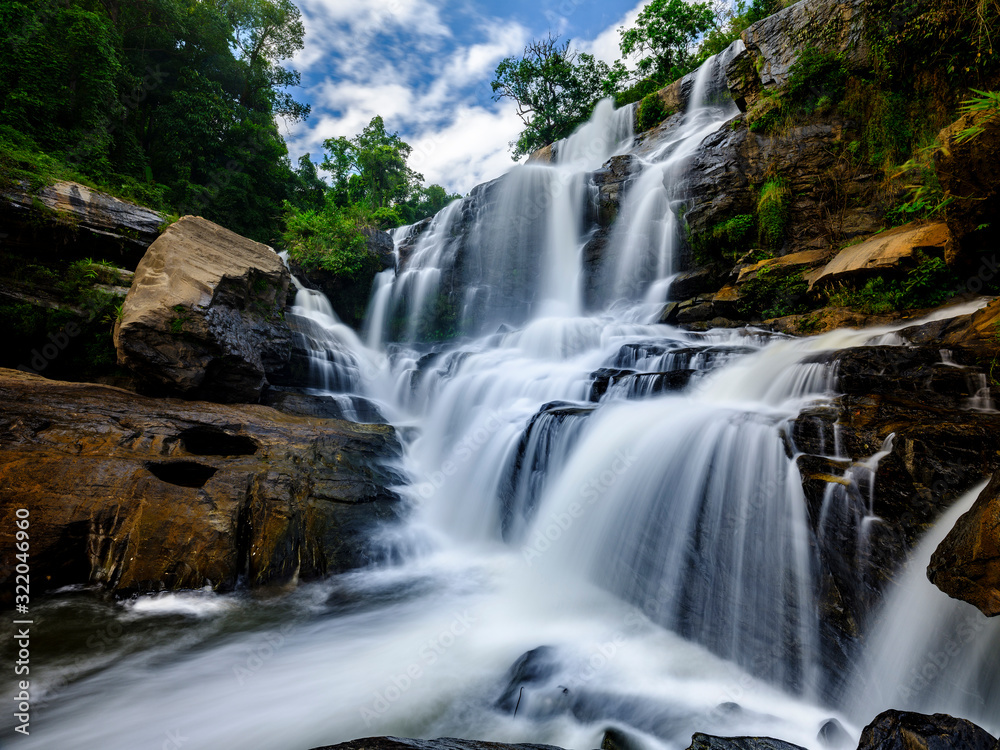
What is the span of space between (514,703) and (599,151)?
2071 centimetres

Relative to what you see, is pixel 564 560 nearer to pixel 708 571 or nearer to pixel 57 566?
pixel 708 571

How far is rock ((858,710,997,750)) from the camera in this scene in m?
1.91

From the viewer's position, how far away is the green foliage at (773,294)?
7.69m

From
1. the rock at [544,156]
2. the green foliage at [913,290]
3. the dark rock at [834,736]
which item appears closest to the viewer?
the dark rock at [834,736]

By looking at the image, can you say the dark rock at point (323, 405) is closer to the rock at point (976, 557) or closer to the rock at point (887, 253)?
the rock at point (976, 557)

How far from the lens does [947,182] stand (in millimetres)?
4637

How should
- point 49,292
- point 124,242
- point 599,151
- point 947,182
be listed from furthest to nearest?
1. point 599,151
2. point 124,242
3. point 49,292
4. point 947,182

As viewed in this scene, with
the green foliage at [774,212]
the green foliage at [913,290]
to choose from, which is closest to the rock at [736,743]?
the green foliage at [913,290]

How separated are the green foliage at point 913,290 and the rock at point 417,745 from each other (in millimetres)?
7160

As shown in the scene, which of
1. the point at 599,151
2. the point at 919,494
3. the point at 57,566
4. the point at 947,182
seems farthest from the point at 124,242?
the point at 599,151

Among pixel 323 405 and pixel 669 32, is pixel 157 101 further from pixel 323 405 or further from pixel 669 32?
pixel 669 32

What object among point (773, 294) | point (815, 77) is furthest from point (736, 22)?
point (773, 294)

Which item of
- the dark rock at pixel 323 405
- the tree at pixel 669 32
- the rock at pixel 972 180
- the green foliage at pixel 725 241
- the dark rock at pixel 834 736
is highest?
the tree at pixel 669 32

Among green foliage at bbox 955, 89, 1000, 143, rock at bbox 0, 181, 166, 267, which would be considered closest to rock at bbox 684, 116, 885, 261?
green foliage at bbox 955, 89, 1000, 143
